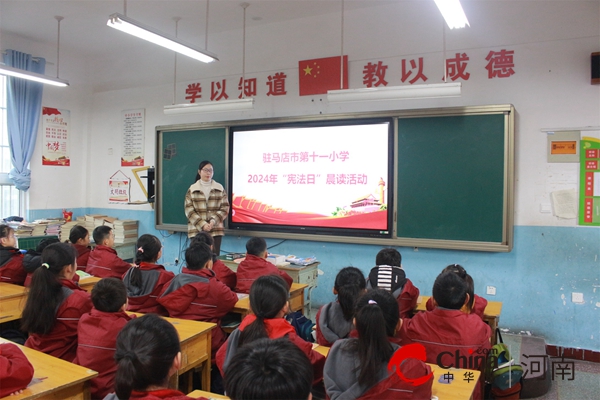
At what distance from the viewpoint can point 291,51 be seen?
15.3 feet

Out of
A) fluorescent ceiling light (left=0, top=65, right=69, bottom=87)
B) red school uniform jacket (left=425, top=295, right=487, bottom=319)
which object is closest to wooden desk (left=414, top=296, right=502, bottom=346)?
red school uniform jacket (left=425, top=295, right=487, bottom=319)

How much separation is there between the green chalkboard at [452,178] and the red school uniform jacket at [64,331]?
2861 millimetres

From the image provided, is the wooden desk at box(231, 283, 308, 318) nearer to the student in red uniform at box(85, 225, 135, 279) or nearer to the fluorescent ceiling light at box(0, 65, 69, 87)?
the student in red uniform at box(85, 225, 135, 279)

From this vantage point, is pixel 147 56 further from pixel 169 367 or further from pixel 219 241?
pixel 169 367

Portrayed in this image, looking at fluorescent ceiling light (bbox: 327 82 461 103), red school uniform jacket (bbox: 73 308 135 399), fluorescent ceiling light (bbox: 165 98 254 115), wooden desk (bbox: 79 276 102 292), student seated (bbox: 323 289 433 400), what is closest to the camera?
student seated (bbox: 323 289 433 400)

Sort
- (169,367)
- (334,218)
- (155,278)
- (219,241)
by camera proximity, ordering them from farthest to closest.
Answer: (219,241)
(334,218)
(155,278)
(169,367)

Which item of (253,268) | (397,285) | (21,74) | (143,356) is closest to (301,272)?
(253,268)

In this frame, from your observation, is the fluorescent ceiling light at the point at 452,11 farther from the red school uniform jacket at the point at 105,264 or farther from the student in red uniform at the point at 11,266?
the student in red uniform at the point at 11,266

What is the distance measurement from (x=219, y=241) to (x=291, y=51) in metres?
2.18

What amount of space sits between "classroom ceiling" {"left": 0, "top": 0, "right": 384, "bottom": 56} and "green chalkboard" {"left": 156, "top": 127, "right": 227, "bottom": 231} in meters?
1.16

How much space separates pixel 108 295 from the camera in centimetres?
185

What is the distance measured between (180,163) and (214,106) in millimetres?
1324

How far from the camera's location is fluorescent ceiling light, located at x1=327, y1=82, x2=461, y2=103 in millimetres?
3307

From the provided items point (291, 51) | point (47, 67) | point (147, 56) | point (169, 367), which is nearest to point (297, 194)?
point (291, 51)
